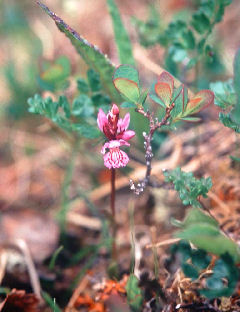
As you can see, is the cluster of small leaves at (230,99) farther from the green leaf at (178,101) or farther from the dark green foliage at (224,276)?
the dark green foliage at (224,276)

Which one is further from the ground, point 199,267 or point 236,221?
point 236,221

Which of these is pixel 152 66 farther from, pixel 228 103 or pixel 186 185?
pixel 186 185

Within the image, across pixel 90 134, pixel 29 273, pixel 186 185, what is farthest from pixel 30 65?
pixel 186 185

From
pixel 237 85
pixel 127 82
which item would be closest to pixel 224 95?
pixel 237 85

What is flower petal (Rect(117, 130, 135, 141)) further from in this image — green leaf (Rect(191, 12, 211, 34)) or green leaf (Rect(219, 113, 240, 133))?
green leaf (Rect(191, 12, 211, 34))

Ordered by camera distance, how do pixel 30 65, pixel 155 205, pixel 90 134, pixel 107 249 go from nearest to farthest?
pixel 90 134, pixel 107 249, pixel 155 205, pixel 30 65

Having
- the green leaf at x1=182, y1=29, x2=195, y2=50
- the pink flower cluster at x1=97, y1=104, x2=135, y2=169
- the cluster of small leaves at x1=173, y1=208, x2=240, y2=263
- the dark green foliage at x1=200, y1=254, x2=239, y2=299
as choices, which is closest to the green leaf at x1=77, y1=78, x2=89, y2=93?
the pink flower cluster at x1=97, y1=104, x2=135, y2=169
